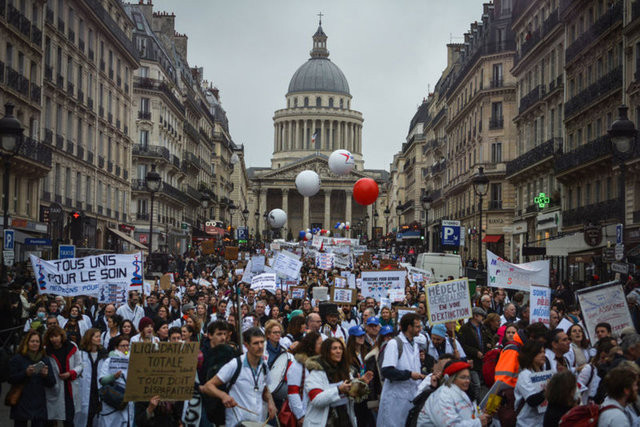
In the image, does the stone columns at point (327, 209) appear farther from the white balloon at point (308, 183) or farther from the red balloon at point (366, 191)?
the red balloon at point (366, 191)

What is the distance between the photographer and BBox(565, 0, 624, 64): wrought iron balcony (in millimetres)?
28906

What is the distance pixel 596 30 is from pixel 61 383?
25.3 meters

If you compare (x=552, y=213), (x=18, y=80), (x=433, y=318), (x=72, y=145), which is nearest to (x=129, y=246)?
(x=72, y=145)

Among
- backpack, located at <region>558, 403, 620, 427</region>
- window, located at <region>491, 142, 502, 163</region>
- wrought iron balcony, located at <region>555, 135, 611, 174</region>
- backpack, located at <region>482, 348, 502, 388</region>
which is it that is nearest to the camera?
backpack, located at <region>558, 403, 620, 427</region>

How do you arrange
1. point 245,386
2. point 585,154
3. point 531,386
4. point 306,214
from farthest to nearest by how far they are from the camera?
point 306,214, point 585,154, point 531,386, point 245,386

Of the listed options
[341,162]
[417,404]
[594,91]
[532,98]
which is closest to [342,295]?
[417,404]

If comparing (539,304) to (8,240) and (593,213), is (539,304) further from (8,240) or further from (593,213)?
(593,213)

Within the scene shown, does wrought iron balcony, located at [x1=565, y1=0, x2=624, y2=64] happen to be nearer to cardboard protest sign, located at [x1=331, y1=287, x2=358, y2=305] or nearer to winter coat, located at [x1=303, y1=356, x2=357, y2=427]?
cardboard protest sign, located at [x1=331, y1=287, x2=358, y2=305]

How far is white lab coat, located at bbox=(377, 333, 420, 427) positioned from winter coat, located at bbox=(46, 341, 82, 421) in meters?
3.19

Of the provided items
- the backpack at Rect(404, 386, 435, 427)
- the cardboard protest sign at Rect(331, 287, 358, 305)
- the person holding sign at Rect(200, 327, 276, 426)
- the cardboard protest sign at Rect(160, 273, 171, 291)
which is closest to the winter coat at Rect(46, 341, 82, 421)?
the person holding sign at Rect(200, 327, 276, 426)

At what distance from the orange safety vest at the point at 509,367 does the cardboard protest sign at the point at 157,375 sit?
274cm

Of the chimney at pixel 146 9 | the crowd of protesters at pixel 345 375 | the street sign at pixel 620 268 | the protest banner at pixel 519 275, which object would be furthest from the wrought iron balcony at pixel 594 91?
the chimney at pixel 146 9

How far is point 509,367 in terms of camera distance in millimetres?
8398

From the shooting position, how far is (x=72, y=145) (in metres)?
36.4
